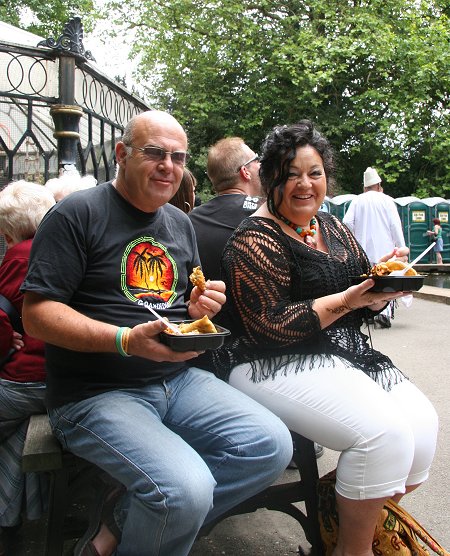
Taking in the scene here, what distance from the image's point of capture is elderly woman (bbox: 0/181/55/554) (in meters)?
2.53

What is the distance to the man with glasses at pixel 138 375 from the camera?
1.89 metres

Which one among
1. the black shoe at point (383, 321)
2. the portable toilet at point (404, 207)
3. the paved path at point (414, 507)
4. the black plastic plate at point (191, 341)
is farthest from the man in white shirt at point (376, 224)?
the portable toilet at point (404, 207)

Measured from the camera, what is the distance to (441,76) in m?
18.5

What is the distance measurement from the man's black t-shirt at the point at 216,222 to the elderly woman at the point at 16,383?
2.92 feet

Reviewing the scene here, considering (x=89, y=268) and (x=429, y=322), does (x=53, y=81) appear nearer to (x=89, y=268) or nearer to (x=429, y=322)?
(x=89, y=268)

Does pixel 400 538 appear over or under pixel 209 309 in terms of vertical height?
under

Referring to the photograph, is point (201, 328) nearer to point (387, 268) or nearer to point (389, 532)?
point (387, 268)

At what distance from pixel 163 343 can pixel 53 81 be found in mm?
3329

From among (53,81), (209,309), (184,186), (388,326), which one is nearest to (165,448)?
(209,309)

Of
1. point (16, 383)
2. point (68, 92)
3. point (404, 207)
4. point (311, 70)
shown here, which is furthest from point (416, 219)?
point (16, 383)

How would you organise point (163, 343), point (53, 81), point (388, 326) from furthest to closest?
point (388, 326) → point (53, 81) → point (163, 343)

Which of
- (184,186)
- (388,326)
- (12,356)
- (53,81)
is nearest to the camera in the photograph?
(12,356)

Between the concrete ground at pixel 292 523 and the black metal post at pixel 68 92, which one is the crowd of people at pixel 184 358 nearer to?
the concrete ground at pixel 292 523

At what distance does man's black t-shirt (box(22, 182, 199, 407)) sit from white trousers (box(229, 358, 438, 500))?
0.43m
